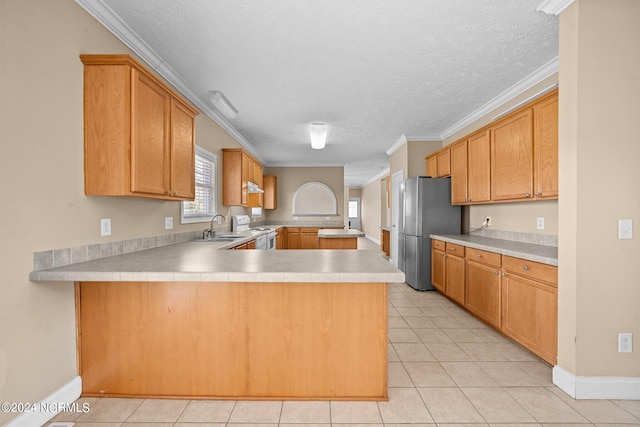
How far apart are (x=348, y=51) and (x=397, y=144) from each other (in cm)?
355

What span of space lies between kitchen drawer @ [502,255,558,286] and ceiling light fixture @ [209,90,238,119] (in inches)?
137

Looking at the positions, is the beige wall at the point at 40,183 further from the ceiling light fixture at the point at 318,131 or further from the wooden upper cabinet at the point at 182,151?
the ceiling light fixture at the point at 318,131

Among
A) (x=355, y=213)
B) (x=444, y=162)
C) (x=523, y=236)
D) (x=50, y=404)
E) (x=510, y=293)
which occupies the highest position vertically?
(x=444, y=162)

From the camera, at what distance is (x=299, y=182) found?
8203 mm

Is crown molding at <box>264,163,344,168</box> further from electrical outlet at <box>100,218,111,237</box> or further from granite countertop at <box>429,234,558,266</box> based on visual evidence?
electrical outlet at <box>100,218,111,237</box>

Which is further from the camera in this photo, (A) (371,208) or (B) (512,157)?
(A) (371,208)

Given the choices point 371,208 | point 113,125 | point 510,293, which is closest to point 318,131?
point 113,125

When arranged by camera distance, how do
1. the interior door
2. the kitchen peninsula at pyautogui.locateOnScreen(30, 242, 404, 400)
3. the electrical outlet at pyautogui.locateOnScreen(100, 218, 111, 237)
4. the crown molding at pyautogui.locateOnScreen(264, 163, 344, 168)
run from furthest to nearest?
the crown molding at pyautogui.locateOnScreen(264, 163, 344, 168) → the interior door → the electrical outlet at pyautogui.locateOnScreen(100, 218, 111, 237) → the kitchen peninsula at pyautogui.locateOnScreen(30, 242, 404, 400)

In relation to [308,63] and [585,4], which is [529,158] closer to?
[585,4]

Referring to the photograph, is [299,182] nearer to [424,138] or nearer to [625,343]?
[424,138]

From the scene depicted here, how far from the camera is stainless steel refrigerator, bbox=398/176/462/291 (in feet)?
14.9

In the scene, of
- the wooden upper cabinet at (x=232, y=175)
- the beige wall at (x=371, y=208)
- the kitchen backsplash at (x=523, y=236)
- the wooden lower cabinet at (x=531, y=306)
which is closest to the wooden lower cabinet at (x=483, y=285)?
the wooden lower cabinet at (x=531, y=306)

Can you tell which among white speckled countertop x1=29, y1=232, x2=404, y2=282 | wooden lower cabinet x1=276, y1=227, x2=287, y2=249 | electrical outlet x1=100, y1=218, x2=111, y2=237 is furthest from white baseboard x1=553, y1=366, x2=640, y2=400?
wooden lower cabinet x1=276, y1=227, x2=287, y2=249

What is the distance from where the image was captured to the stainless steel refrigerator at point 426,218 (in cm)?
453
